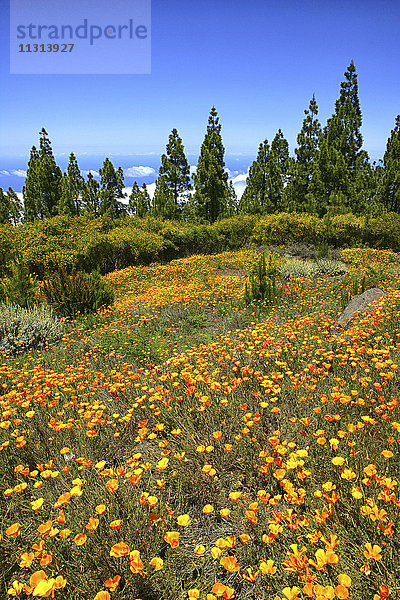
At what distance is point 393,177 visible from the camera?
2716 centimetres

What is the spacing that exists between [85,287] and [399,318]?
697 cm

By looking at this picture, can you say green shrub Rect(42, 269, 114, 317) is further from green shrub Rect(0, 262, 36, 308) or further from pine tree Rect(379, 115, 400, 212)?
pine tree Rect(379, 115, 400, 212)

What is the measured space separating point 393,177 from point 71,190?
29666 millimetres

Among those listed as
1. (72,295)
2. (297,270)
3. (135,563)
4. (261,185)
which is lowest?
(135,563)

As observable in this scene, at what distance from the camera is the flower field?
1544 mm

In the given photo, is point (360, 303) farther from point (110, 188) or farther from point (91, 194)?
point (91, 194)

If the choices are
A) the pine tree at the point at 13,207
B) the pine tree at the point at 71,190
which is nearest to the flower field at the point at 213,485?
the pine tree at the point at 71,190

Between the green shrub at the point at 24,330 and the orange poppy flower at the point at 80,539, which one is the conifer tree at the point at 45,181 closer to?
the green shrub at the point at 24,330

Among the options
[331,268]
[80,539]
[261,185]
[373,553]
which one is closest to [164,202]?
[261,185]

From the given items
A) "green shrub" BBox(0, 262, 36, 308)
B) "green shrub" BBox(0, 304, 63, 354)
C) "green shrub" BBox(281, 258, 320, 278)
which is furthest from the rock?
"green shrub" BBox(0, 262, 36, 308)

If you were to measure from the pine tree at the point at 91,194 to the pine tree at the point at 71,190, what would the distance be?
625mm

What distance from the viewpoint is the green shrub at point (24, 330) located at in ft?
20.1

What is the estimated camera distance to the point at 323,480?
2.04 m

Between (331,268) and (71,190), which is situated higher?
(71,190)
